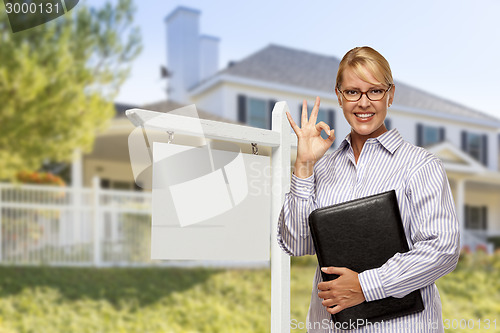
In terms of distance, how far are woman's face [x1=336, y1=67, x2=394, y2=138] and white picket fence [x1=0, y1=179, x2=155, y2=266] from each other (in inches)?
323

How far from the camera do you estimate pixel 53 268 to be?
8906mm

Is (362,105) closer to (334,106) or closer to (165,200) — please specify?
(165,200)

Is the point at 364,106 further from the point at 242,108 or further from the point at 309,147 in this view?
the point at 242,108

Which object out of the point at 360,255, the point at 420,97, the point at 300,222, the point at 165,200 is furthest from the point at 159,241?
the point at 420,97

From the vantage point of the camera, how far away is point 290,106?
14.0 meters

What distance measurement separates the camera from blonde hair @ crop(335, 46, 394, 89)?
4.68 feet

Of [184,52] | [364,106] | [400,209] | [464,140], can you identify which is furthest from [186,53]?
[400,209]

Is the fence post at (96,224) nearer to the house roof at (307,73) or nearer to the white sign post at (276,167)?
the house roof at (307,73)

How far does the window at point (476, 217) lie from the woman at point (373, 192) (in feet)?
59.7

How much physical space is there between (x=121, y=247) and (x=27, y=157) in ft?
7.11

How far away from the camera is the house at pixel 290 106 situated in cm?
1319

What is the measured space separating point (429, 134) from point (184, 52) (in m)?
7.79

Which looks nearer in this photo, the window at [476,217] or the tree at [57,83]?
the tree at [57,83]

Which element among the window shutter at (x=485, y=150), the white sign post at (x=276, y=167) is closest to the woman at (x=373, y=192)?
the white sign post at (x=276, y=167)
